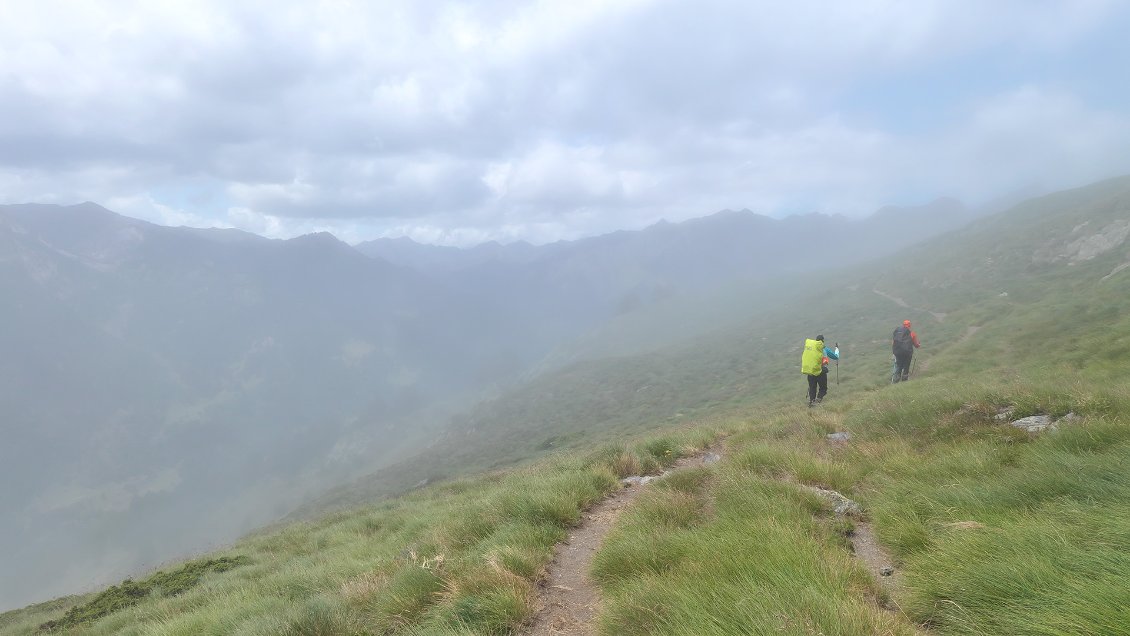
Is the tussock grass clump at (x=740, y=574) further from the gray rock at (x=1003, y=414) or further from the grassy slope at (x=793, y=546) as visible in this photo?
the gray rock at (x=1003, y=414)

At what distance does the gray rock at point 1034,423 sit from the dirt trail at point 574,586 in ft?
20.1

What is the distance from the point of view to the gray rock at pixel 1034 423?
24.1 feet

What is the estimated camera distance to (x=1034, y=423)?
7.82 m

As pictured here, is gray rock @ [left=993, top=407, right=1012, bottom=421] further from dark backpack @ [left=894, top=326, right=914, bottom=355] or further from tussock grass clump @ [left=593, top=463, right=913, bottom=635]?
dark backpack @ [left=894, top=326, right=914, bottom=355]

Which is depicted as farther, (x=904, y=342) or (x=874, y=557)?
(x=904, y=342)

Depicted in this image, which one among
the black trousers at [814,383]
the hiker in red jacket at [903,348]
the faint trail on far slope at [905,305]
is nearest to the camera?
the black trousers at [814,383]

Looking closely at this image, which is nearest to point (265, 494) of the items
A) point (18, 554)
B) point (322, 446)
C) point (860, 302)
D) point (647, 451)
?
point (322, 446)

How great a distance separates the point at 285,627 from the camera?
5.20 meters

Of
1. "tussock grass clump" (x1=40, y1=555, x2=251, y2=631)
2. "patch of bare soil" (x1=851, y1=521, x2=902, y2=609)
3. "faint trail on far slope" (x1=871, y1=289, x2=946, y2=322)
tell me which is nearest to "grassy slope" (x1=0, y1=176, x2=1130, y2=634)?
"patch of bare soil" (x1=851, y1=521, x2=902, y2=609)

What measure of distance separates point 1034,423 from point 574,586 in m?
7.69

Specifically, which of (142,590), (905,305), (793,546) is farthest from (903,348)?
(905,305)

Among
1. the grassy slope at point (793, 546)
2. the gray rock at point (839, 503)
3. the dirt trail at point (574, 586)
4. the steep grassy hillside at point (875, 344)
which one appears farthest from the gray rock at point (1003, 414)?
the steep grassy hillside at point (875, 344)

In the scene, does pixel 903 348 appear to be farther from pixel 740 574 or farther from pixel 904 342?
pixel 740 574

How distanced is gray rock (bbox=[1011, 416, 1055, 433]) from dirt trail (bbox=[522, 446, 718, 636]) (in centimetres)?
612
